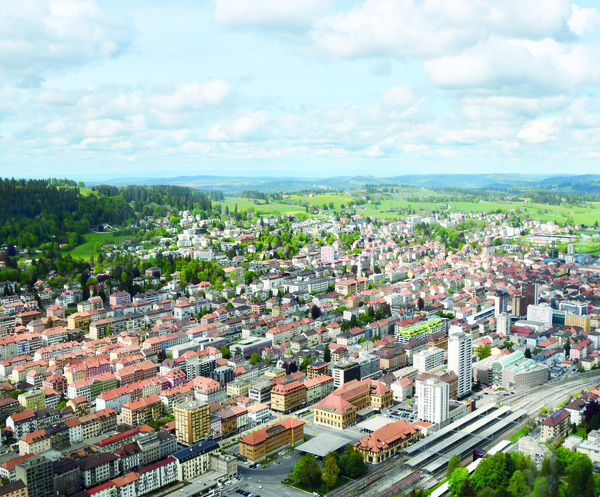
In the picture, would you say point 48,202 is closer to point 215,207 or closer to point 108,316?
point 215,207

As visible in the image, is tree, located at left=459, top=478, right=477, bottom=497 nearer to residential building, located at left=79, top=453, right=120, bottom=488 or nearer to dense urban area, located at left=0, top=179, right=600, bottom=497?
dense urban area, located at left=0, top=179, right=600, bottom=497

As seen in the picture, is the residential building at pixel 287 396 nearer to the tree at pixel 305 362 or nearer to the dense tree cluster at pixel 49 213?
the tree at pixel 305 362

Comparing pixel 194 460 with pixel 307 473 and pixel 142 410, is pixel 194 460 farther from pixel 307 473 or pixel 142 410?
pixel 142 410

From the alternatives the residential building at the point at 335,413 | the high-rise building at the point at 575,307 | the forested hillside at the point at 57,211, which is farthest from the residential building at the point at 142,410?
the forested hillside at the point at 57,211

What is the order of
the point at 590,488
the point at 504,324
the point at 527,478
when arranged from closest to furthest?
the point at 590,488, the point at 527,478, the point at 504,324

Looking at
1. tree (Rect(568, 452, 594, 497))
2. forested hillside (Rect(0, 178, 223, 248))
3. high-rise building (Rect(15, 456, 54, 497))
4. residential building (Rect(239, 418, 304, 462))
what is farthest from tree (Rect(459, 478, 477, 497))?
forested hillside (Rect(0, 178, 223, 248))

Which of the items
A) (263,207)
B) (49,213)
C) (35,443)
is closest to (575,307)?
(35,443)
